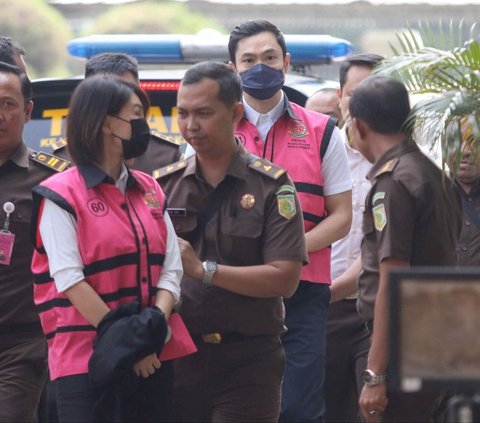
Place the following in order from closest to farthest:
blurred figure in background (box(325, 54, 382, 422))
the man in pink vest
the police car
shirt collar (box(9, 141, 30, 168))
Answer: shirt collar (box(9, 141, 30, 168)), the man in pink vest, blurred figure in background (box(325, 54, 382, 422)), the police car

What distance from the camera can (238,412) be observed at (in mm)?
5254

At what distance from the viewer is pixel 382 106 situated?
5.25 metres

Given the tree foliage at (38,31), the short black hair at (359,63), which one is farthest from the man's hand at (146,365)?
the tree foliage at (38,31)

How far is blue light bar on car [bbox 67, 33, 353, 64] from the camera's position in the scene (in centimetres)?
881

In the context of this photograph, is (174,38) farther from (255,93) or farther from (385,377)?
(385,377)

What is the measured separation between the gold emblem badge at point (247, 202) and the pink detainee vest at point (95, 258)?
469 mm

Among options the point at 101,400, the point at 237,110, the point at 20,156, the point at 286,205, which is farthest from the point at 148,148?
the point at 101,400

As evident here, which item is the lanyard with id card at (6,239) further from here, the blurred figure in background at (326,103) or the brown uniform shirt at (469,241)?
the blurred figure in background at (326,103)

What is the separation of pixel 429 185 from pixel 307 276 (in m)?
1.13

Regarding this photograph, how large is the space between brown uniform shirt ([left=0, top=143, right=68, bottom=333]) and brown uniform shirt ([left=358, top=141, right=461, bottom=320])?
1.44 m

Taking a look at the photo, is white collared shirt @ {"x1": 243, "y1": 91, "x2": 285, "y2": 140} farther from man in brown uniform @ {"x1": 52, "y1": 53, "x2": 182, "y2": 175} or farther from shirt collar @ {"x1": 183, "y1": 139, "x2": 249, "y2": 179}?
shirt collar @ {"x1": 183, "y1": 139, "x2": 249, "y2": 179}

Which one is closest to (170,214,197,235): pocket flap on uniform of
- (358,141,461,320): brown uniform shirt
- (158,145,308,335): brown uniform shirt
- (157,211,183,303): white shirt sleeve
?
(158,145,308,335): brown uniform shirt

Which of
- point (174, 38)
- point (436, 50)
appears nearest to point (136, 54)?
point (174, 38)

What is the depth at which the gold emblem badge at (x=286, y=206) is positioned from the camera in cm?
530
